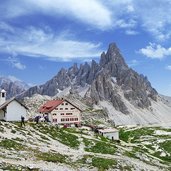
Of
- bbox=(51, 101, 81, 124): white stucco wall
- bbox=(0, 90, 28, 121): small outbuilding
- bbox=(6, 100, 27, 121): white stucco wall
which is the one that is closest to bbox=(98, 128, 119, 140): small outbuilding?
bbox=(51, 101, 81, 124): white stucco wall

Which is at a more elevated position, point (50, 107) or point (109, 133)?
point (50, 107)

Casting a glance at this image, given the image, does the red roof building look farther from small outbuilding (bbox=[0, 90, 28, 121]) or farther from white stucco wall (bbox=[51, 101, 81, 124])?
small outbuilding (bbox=[0, 90, 28, 121])

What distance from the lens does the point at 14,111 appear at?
304 feet

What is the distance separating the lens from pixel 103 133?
118 m

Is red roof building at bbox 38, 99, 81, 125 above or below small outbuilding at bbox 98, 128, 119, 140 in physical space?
above

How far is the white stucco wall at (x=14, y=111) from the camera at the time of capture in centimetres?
9175

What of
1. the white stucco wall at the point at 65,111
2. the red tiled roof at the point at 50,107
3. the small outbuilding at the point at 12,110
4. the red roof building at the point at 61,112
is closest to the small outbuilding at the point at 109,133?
the red roof building at the point at 61,112

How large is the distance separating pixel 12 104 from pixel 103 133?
38529 millimetres

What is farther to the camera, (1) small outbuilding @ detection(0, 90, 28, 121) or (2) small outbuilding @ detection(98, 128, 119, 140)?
Answer: (2) small outbuilding @ detection(98, 128, 119, 140)

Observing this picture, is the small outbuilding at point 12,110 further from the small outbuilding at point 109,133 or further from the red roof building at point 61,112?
the red roof building at point 61,112

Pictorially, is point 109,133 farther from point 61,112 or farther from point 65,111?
point 65,111

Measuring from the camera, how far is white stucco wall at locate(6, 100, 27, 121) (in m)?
91.8

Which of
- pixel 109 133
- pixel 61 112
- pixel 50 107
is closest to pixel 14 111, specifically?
pixel 109 133

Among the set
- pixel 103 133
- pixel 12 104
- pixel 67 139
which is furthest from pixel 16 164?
pixel 103 133
